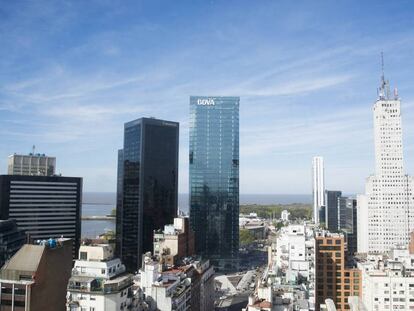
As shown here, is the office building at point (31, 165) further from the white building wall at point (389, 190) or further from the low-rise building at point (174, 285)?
the white building wall at point (389, 190)

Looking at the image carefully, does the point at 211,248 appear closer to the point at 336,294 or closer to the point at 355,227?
the point at 355,227

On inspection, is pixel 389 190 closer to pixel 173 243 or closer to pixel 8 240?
pixel 173 243

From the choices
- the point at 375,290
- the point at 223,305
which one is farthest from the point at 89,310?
the point at 223,305

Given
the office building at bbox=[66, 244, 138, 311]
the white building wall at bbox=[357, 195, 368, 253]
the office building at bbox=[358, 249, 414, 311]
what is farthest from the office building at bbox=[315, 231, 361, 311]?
the white building wall at bbox=[357, 195, 368, 253]

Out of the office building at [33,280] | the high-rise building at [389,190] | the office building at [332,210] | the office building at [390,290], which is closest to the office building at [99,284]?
the office building at [33,280]

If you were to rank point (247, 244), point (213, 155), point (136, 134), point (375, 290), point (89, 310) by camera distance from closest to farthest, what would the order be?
point (89, 310) < point (375, 290) < point (136, 134) < point (213, 155) < point (247, 244)

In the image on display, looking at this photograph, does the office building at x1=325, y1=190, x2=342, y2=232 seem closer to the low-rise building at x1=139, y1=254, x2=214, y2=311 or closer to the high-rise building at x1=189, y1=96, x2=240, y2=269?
the high-rise building at x1=189, y1=96, x2=240, y2=269

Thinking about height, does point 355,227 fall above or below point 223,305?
above
